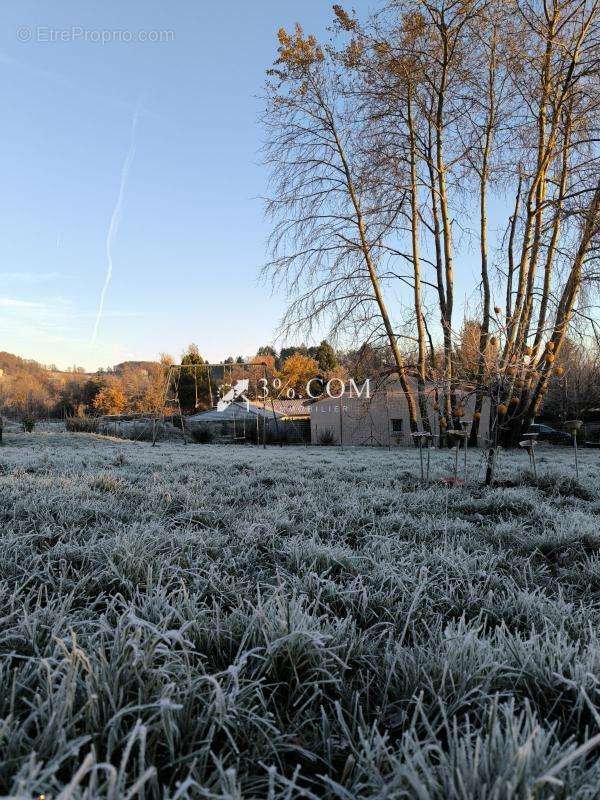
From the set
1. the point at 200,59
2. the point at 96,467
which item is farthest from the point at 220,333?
the point at 96,467

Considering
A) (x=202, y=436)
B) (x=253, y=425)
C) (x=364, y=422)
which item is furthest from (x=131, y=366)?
(x=364, y=422)

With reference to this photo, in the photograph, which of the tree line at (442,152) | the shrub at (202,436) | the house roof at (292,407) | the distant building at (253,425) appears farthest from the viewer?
the house roof at (292,407)

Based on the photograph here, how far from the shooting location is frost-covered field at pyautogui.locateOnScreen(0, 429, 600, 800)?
2.69ft

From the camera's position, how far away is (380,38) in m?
9.36

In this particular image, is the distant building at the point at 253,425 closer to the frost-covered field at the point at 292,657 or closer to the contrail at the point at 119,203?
the contrail at the point at 119,203

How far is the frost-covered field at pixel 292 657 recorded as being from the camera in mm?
820

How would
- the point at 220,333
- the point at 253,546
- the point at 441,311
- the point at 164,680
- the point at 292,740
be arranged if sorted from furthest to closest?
the point at 220,333, the point at 441,311, the point at 253,546, the point at 164,680, the point at 292,740

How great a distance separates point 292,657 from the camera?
1238 millimetres

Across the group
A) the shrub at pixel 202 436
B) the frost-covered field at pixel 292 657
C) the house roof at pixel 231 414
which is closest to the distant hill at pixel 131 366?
the house roof at pixel 231 414

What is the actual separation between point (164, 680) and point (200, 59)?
29.1 feet

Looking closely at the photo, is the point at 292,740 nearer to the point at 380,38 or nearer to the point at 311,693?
the point at 311,693

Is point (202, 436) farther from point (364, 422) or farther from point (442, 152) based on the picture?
point (442, 152)

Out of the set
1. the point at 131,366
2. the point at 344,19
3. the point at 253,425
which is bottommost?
the point at 253,425

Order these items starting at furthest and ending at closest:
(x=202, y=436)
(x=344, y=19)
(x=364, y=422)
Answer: (x=202, y=436)
(x=364, y=422)
(x=344, y=19)
